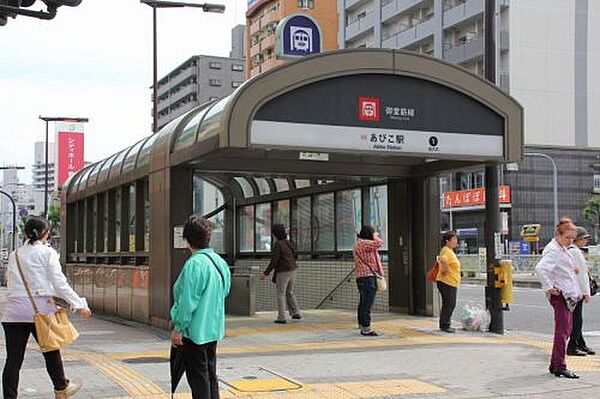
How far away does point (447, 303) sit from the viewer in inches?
478

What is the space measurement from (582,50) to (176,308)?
56.9m

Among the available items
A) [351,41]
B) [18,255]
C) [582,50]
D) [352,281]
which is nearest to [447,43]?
[582,50]

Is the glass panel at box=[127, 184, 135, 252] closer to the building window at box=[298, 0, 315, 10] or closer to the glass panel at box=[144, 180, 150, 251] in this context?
the glass panel at box=[144, 180, 150, 251]

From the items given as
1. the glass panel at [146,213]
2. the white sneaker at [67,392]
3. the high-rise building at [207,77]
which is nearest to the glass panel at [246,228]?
the glass panel at [146,213]

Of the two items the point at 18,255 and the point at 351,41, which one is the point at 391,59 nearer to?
the point at 18,255

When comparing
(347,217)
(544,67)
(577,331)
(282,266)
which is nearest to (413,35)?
(544,67)

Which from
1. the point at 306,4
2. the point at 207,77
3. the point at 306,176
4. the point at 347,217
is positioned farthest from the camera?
the point at 207,77

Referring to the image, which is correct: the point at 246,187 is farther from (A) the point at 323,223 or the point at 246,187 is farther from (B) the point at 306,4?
(B) the point at 306,4

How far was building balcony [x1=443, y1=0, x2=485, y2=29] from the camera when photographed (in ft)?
179

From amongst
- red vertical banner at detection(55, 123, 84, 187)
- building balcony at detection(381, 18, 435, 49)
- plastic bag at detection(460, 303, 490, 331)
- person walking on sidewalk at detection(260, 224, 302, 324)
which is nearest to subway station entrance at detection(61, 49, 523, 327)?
person walking on sidewalk at detection(260, 224, 302, 324)

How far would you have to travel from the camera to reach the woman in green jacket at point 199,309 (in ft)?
19.3

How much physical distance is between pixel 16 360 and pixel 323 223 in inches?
439

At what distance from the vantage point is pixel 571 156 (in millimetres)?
56875

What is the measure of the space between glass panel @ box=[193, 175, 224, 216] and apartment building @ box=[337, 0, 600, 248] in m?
37.5
